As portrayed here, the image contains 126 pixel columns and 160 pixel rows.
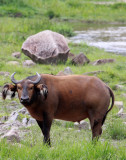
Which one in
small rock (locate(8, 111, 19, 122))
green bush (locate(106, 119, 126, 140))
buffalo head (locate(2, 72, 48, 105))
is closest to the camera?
buffalo head (locate(2, 72, 48, 105))

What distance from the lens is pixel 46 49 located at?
1369 cm

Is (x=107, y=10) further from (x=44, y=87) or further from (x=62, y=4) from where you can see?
(x=44, y=87)

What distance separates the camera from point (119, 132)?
703 centimetres

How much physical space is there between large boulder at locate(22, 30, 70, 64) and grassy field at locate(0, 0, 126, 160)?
327 mm

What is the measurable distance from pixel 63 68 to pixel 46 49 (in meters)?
1.23

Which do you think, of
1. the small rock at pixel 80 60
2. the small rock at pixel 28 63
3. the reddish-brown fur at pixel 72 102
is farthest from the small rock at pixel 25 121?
the small rock at pixel 80 60

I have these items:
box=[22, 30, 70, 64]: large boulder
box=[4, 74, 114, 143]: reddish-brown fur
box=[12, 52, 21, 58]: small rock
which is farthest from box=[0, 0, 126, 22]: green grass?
box=[4, 74, 114, 143]: reddish-brown fur

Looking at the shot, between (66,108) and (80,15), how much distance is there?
989 inches

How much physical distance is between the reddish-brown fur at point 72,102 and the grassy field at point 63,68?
14.7 inches

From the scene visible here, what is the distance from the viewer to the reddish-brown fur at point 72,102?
19.9ft

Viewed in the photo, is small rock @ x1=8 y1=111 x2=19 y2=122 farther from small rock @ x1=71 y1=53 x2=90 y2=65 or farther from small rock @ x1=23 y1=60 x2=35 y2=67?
small rock @ x1=71 y1=53 x2=90 y2=65

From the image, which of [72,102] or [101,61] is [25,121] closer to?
[72,102]

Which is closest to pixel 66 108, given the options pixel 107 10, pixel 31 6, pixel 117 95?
pixel 117 95

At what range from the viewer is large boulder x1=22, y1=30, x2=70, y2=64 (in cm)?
1359
